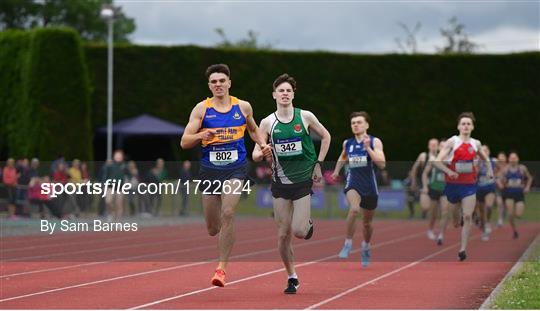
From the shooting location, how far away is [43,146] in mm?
40594

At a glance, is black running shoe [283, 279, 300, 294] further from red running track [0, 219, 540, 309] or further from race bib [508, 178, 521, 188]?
race bib [508, 178, 521, 188]

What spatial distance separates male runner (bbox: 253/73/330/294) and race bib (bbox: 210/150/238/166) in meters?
0.72

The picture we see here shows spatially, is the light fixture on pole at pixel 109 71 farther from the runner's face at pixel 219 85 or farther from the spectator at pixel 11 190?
the runner's face at pixel 219 85

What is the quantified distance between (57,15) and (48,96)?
39.1m

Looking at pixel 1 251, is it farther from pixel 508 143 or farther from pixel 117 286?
pixel 508 143

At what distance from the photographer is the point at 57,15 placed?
79.4 m

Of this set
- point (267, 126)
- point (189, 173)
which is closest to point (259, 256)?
point (267, 126)

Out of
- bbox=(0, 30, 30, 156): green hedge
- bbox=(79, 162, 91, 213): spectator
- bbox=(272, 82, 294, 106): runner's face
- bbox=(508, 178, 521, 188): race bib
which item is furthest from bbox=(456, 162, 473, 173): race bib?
bbox=(0, 30, 30, 156): green hedge

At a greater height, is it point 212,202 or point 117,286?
point 212,202

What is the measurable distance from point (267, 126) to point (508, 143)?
36538mm

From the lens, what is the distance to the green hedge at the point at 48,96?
40.9 metres

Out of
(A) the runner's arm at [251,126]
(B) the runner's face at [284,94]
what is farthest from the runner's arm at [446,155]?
(A) the runner's arm at [251,126]

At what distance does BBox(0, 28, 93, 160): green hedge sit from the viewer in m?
40.9

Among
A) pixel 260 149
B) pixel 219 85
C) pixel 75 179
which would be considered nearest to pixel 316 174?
pixel 260 149
